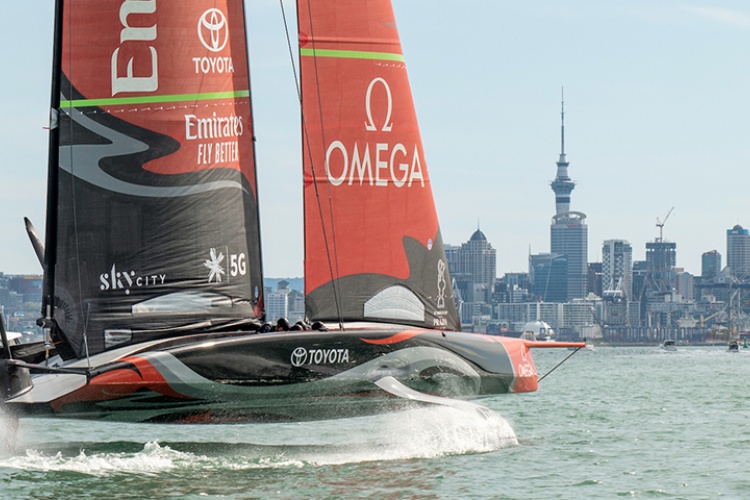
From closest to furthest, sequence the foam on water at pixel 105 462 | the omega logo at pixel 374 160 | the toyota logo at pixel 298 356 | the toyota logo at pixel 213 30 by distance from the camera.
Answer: the toyota logo at pixel 298 356 → the foam on water at pixel 105 462 → the toyota logo at pixel 213 30 → the omega logo at pixel 374 160

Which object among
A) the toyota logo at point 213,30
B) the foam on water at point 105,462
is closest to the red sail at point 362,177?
the toyota logo at point 213,30

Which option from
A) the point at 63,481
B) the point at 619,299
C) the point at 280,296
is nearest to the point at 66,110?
the point at 63,481

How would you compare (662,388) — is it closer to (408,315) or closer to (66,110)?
(408,315)

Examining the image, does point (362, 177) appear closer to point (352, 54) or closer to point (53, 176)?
point (352, 54)

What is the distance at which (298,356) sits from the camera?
10750mm

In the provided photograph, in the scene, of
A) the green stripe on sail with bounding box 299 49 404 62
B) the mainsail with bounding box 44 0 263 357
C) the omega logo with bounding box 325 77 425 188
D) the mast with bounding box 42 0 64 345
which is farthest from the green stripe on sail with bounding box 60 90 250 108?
the omega logo with bounding box 325 77 425 188

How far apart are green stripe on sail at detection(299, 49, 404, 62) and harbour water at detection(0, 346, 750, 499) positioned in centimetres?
348

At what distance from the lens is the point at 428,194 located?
12906mm

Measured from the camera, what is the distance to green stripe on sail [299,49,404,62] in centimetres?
1236

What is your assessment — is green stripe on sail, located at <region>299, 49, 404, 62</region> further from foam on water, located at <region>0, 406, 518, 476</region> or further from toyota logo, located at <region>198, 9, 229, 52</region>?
foam on water, located at <region>0, 406, 518, 476</region>

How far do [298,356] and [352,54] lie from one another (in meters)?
3.31

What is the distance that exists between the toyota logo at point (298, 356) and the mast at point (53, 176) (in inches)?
87.5

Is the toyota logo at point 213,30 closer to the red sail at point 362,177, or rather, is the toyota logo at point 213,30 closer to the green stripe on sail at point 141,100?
the green stripe on sail at point 141,100

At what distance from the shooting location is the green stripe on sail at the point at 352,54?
12359mm
